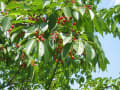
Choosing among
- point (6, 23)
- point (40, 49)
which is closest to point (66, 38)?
point (40, 49)

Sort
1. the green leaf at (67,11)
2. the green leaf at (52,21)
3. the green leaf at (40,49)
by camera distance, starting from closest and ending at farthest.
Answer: the green leaf at (40,49) < the green leaf at (67,11) < the green leaf at (52,21)

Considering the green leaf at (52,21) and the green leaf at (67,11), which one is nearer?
the green leaf at (67,11)

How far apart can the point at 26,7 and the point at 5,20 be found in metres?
0.21

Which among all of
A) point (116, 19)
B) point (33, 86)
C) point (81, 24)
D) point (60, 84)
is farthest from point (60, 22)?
point (33, 86)

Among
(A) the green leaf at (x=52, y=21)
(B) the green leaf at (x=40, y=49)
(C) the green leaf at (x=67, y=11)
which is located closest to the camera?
(B) the green leaf at (x=40, y=49)

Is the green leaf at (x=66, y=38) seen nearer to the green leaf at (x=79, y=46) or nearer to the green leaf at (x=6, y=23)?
the green leaf at (x=79, y=46)

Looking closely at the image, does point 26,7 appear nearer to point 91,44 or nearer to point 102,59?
point 91,44

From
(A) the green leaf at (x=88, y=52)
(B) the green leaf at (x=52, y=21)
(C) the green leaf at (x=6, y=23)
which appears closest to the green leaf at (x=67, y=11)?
(B) the green leaf at (x=52, y=21)

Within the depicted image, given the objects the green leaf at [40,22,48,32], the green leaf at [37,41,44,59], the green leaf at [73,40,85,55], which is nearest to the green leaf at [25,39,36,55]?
the green leaf at [37,41,44,59]

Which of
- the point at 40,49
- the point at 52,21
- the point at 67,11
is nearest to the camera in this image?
the point at 40,49

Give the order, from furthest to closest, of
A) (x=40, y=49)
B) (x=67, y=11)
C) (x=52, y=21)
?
(x=52, y=21) → (x=67, y=11) → (x=40, y=49)

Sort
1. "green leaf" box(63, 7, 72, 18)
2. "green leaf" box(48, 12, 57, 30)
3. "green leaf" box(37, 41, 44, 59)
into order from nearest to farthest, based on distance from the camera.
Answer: "green leaf" box(37, 41, 44, 59), "green leaf" box(63, 7, 72, 18), "green leaf" box(48, 12, 57, 30)

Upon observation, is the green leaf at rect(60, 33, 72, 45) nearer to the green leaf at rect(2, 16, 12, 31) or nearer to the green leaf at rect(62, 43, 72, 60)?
the green leaf at rect(62, 43, 72, 60)

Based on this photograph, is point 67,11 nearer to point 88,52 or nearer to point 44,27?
point 44,27
